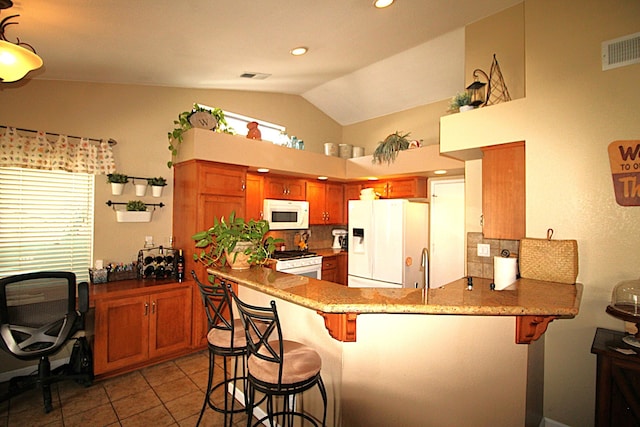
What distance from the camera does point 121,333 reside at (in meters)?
2.76

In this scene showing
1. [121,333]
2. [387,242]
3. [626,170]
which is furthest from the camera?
[387,242]

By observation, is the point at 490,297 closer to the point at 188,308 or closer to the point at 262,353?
the point at 262,353

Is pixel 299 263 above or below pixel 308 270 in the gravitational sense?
above

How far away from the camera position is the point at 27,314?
2297 mm

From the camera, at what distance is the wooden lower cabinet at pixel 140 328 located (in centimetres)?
266

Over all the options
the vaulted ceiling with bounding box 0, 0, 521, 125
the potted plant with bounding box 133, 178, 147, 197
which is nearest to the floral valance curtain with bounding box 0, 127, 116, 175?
the potted plant with bounding box 133, 178, 147, 197

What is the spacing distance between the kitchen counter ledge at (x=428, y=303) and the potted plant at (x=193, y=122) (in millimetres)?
2321

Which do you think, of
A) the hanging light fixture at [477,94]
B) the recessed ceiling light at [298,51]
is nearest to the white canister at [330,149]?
the recessed ceiling light at [298,51]

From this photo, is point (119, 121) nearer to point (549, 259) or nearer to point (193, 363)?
point (193, 363)

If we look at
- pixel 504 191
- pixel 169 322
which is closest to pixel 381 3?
pixel 504 191

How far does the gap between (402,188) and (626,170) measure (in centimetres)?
269

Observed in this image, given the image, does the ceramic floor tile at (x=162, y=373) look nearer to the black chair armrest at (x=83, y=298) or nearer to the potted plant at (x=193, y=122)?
the black chair armrest at (x=83, y=298)

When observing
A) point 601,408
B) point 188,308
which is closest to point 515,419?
point 601,408

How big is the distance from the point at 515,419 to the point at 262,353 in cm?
132
